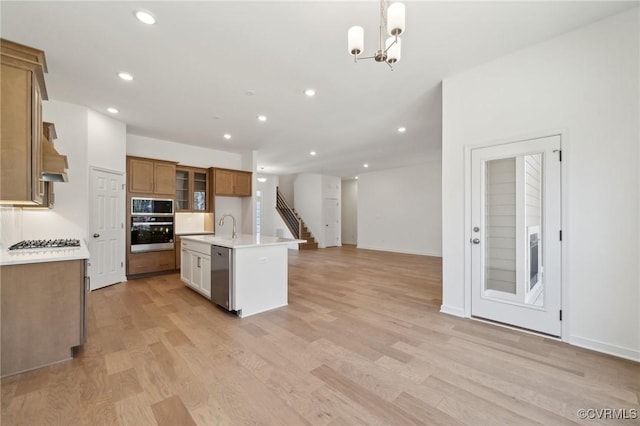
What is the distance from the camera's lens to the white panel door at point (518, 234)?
273 cm

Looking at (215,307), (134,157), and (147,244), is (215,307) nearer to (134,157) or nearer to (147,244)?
(147,244)

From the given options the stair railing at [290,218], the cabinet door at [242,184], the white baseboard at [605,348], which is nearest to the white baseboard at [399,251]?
the stair railing at [290,218]

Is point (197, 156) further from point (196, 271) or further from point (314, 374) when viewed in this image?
point (314, 374)

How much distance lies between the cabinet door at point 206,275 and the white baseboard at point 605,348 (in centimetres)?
429

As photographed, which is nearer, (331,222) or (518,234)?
(518,234)

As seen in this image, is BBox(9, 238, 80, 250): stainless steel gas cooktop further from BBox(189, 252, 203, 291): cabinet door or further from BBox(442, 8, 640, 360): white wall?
BBox(442, 8, 640, 360): white wall

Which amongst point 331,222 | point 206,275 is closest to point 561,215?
point 206,275

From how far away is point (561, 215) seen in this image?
268 centimetres

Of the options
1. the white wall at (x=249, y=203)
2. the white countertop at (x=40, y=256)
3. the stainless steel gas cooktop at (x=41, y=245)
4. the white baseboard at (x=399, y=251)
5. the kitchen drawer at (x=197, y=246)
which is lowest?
the white baseboard at (x=399, y=251)

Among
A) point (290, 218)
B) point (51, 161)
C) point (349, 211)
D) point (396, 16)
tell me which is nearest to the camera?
point (396, 16)

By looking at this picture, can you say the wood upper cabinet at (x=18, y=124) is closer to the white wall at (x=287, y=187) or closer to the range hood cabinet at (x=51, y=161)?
the range hood cabinet at (x=51, y=161)

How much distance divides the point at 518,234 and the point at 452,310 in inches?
48.0

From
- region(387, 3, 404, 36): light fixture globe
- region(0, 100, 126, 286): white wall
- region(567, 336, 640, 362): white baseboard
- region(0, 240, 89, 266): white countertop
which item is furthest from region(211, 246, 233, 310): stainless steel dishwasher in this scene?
region(567, 336, 640, 362): white baseboard

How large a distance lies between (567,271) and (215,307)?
13.7 ft
